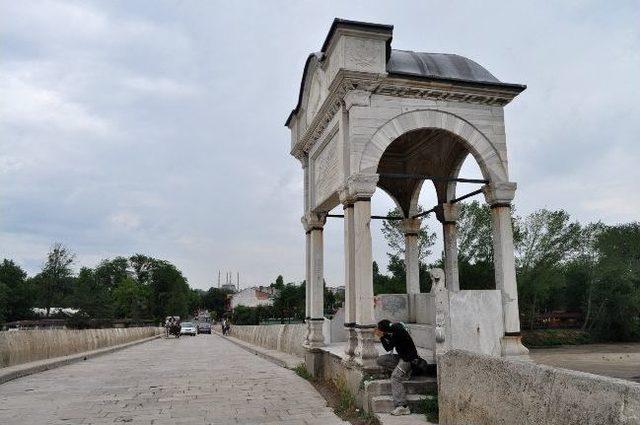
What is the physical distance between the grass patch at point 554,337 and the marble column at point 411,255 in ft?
106

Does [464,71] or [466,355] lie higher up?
[464,71]

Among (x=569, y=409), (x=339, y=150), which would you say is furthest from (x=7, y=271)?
(x=569, y=409)

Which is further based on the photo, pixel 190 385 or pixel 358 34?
pixel 190 385

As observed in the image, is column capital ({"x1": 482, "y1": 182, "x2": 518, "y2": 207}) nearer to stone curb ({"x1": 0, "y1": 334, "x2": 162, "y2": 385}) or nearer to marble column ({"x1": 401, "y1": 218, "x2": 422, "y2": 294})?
marble column ({"x1": 401, "y1": 218, "x2": 422, "y2": 294})

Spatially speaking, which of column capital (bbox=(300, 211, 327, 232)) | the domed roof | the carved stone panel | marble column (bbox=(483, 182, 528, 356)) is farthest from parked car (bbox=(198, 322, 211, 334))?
marble column (bbox=(483, 182, 528, 356))

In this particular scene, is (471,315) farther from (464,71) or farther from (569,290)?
(569,290)

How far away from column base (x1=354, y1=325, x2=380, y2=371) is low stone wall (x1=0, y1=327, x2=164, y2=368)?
10.1 meters

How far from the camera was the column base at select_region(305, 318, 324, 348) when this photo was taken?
433 inches

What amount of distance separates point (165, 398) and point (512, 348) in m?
5.96

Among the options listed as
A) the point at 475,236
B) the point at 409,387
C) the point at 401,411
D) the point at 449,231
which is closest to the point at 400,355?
the point at 409,387

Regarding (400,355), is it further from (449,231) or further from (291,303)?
(291,303)

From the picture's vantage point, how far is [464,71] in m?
9.06

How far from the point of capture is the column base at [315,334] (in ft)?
36.1

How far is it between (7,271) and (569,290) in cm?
7687
